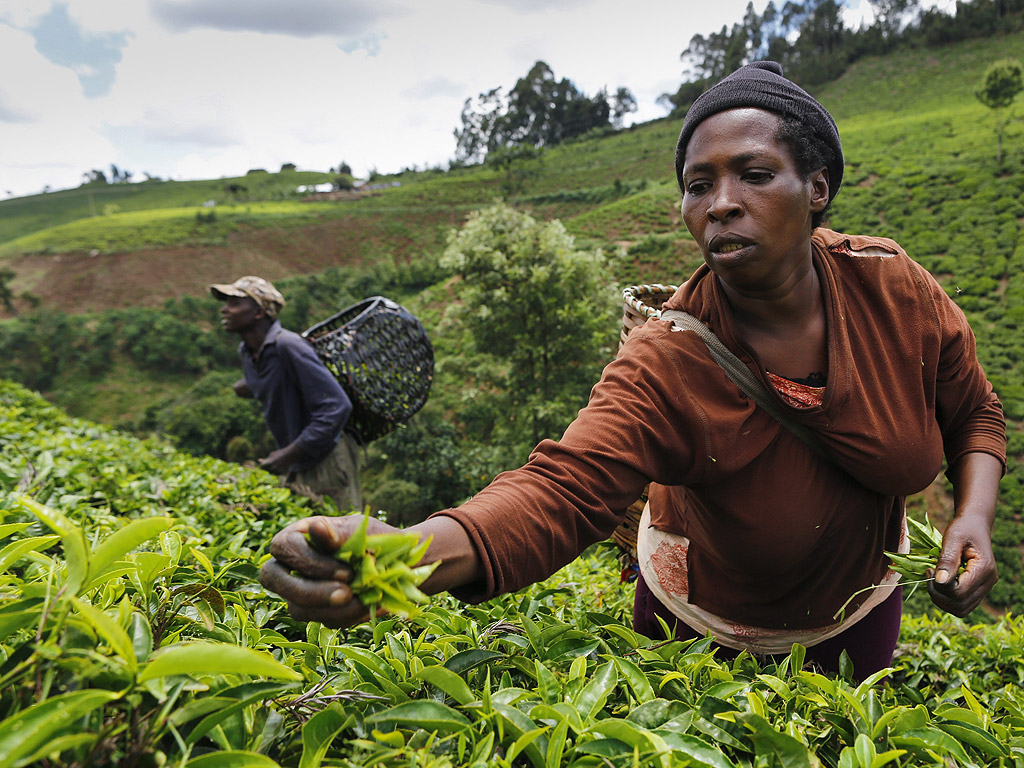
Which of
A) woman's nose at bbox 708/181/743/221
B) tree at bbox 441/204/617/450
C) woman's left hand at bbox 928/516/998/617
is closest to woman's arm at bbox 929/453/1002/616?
woman's left hand at bbox 928/516/998/617

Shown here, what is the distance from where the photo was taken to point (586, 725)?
0.83 m

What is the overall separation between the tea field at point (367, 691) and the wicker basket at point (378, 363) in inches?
94.8

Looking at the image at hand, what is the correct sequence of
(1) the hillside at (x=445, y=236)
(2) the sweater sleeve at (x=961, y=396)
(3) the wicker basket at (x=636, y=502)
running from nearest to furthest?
(2) the sweater sleeve at (x=961, y=396) < (3) the wicker basket at (x=636, y=502) < (1) the hillside at (x=445, y=236)

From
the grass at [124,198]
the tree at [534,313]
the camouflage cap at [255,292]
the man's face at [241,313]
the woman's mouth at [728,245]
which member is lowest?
the tree at [534,313]

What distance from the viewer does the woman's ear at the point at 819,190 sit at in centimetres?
134

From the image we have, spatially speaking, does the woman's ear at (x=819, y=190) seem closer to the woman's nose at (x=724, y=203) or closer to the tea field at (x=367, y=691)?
the woman's nose at (x=724, y=203)

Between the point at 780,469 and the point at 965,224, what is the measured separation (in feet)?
71.3

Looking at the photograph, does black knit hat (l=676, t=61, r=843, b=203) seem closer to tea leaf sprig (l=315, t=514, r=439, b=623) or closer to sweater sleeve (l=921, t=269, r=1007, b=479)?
sweater sleeve (l=921, t=269, r=1007, b=479)

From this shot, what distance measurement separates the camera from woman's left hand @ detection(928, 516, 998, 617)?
1.28 metres

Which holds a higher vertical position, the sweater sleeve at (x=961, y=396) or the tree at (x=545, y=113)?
the tree at (x=545, y=113)

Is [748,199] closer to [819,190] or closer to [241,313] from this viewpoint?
[819,190]

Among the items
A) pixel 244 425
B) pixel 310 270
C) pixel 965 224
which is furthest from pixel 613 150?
pixel 244 425

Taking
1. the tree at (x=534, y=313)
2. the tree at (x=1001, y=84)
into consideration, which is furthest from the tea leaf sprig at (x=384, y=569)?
the tree at (x=1001, y=84)

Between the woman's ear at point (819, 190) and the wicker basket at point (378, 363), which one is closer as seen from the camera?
the woman's ear at point (819, 190)
